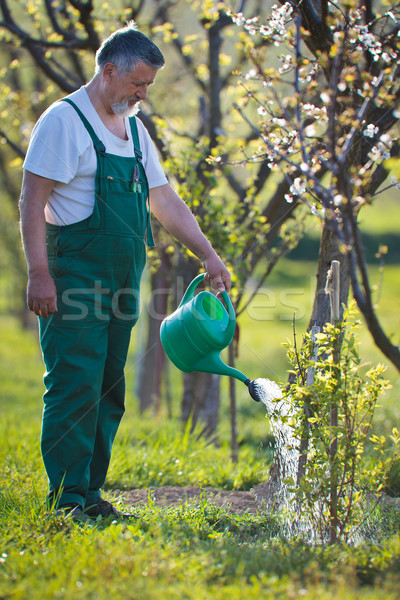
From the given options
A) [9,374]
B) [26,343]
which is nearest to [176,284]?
[9,374]

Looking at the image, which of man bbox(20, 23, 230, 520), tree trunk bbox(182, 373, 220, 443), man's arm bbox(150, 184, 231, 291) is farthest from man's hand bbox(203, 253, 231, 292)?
tree trunk bbox(182, 373, 220, 443)

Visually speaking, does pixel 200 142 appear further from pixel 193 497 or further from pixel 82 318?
pixel 193 497

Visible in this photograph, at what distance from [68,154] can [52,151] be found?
0.06 metres

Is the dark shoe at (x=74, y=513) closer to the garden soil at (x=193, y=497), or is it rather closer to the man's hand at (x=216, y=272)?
Result: the garden soil at (x=193, y=497)

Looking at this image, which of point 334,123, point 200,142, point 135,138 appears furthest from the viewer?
point 200,142

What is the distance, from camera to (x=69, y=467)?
2430 mm

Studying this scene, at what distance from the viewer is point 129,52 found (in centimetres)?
241

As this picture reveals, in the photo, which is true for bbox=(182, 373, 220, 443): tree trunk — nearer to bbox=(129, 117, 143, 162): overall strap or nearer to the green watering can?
the green watering can

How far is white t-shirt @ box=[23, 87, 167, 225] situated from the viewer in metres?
2.35

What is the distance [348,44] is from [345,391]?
1246mm

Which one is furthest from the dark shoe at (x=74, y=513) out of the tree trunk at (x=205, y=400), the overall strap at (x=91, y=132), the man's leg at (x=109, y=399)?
the tree trunk at (x=205, y=400)

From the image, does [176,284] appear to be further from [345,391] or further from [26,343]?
[26,343]

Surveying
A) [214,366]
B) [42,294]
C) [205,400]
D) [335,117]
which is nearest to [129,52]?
[335,117]

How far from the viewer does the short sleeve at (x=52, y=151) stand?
92.2 inches
